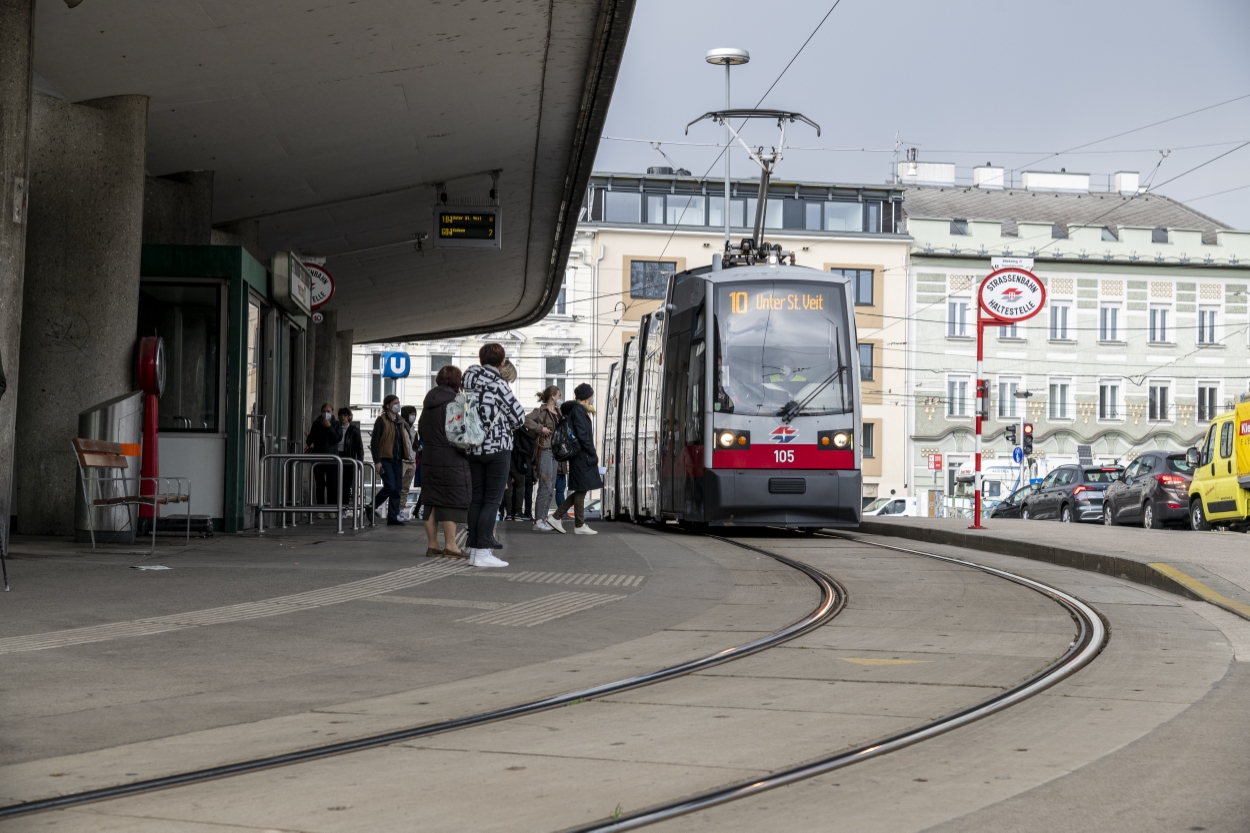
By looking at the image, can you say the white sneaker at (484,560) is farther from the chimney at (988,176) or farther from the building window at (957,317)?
the chimney at (988,176)

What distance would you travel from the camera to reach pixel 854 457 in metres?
18.2

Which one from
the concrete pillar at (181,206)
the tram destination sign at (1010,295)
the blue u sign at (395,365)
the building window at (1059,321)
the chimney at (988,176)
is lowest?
the blue u sign at (395,365)

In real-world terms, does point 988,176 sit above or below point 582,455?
above

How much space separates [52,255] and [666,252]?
47.6 m

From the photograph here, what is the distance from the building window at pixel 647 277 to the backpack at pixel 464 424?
159 feet

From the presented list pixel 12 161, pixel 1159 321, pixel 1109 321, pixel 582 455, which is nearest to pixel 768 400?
pixel 582 455

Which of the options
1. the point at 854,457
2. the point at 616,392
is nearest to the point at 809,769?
the point at 854,457

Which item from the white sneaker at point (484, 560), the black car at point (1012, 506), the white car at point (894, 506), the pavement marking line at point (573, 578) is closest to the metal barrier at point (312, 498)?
the white sneaker at point (484, 560)

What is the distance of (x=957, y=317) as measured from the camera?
61.0m

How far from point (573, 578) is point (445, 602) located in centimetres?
201

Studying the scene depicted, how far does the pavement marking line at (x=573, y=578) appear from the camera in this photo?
36.7 ft

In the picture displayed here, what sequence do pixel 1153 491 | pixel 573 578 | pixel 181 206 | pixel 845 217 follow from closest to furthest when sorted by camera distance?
pixel 573 578, pixel 181 206, pixel 1153 491, pixel 845 217

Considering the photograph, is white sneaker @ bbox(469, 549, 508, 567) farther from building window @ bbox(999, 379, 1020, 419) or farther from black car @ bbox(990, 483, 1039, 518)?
building window @ bbox(999, 379, 1020, 419)

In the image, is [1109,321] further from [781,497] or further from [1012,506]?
[781,497]
